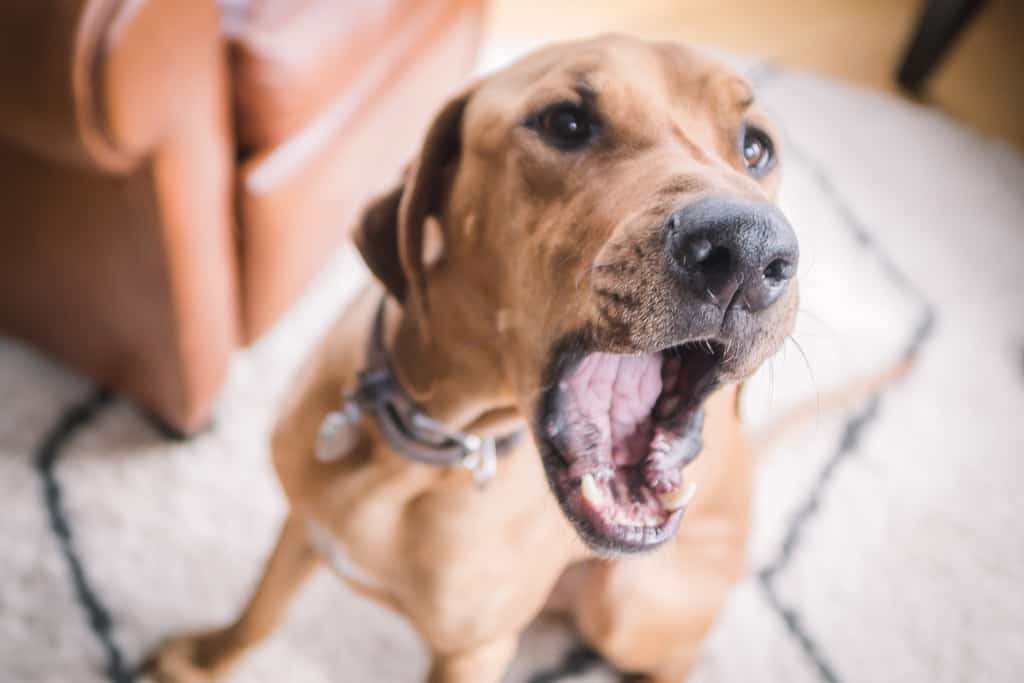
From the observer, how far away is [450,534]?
114cm

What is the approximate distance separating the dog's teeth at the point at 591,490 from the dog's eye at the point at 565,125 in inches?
14.6

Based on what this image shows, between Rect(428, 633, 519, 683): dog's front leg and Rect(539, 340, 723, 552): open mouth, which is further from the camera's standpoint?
Rect(428, 633, 519, 683): dog's front leg

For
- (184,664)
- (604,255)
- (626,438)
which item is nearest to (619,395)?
(626,438)

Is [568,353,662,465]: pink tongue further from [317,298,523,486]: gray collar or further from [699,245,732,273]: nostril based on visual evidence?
[699,245,732,273]: nostril

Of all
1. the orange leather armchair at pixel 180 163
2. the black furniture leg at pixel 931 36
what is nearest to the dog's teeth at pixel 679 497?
the orange leather armchair at pixel 180 163

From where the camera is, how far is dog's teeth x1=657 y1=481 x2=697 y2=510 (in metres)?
0.98

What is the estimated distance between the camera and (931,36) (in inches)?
113

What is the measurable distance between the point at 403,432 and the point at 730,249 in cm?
53

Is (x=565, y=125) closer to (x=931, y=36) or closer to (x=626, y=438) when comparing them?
(x=626, y=438)

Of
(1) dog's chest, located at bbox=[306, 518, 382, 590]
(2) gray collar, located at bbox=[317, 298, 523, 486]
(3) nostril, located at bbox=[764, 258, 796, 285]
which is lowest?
(1) dog's chest, located at bbox=[306, 518, 382, 590]

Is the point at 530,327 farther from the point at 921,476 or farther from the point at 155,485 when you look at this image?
the point at 921,476

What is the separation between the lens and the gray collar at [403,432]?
1132 millimetres

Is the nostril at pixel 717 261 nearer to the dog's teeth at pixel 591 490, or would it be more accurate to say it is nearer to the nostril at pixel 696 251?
the nostril at pixel 696 251

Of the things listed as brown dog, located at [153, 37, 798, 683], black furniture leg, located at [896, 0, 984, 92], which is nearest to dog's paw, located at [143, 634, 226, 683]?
brown dog, located at [153, 37, 798, 683]
